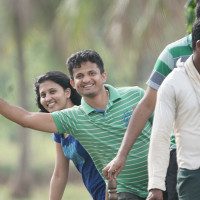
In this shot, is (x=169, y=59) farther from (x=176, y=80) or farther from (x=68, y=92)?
(x=68, y=92)

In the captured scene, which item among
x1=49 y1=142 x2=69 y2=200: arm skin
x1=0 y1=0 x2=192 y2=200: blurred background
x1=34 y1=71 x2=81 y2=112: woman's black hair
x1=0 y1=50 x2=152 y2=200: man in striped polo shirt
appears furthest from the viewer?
x1=0 y1=0 x2=192 y2=200: blurred background

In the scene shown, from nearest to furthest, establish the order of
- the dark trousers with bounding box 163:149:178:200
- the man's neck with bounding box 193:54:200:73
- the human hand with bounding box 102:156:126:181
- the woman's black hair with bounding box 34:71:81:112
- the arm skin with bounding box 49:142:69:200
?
1. the man's neck with bounding box 193:54:200:73
2. the human hand with bounding box 102:156:126:181
3. the dark trousers with bounding box 163:149:178:200
4. the woman's black hair with bounding box 34:71:81:112
5. the arm skin with bounding box 49:142:69:200

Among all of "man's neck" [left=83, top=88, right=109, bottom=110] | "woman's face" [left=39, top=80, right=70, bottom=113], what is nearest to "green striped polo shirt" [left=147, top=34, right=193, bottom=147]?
"man's neck" [left=83, top=88, right=109, bottom=110]

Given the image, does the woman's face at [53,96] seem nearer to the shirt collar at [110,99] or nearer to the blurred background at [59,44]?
the shirt collar at [110,99]

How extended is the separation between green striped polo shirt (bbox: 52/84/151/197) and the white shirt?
3.77 ft

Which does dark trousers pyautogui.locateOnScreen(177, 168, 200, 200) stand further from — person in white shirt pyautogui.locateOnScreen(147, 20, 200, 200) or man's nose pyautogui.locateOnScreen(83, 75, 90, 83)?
man's nose pyautogui.locateOnScreen(83, 75, 90, 83)

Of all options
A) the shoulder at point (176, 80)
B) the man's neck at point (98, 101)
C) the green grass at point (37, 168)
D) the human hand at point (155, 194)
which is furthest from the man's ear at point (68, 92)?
the green grass at point (37, 168)

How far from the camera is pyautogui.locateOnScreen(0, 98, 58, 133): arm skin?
5109 millimetres

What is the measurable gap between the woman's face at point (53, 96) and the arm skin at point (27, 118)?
58 cm

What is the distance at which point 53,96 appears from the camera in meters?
5.88

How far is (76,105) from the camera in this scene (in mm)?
6035

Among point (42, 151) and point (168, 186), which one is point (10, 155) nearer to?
point (42, 151)

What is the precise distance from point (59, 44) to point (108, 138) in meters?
16.2

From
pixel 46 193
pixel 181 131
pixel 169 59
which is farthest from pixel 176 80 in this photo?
pixel 46 193
